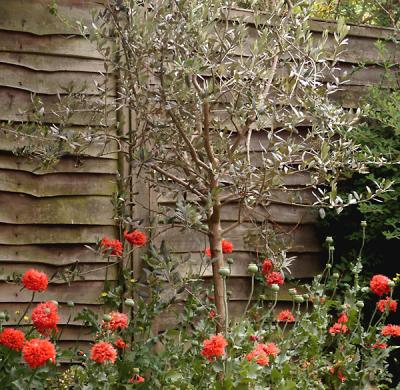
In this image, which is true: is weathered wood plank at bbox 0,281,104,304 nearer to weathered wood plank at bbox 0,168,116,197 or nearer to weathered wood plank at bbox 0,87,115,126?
weathered wood plank at bbox 0,168,116,197

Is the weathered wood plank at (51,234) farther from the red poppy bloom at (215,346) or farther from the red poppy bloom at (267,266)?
the red poppy bloom at (215,346)

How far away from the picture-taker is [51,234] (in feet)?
9.93

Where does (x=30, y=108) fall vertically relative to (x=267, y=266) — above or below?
above

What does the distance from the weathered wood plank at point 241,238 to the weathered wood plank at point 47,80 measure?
649mm

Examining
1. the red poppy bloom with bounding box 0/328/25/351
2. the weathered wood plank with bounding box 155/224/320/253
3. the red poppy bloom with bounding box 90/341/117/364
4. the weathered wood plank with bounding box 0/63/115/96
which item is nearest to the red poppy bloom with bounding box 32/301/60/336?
the red poppy bloom with bounding box 0/328/25/351

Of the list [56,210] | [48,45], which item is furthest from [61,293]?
[48,45]

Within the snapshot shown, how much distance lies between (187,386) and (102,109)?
1.11 meters

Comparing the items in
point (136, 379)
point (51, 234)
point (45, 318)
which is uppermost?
point (51, 234)

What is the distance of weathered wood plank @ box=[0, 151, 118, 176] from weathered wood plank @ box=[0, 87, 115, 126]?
5.8 inches

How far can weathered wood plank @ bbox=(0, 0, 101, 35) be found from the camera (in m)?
2.99

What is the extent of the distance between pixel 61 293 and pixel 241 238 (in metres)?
0.84

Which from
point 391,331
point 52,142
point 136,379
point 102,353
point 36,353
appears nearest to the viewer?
point 36,353

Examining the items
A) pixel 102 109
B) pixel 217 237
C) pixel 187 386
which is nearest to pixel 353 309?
pixel 217 237

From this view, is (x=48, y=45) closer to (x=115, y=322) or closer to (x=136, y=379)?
(x=115, y=322)
